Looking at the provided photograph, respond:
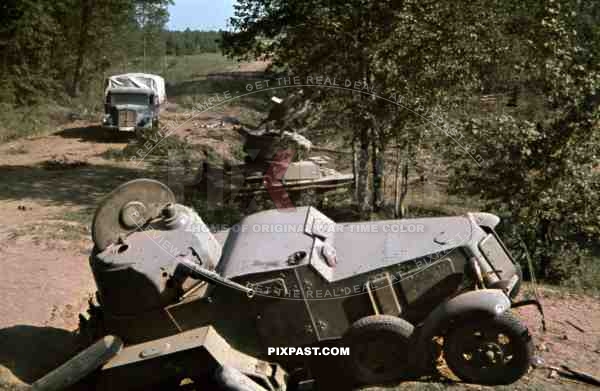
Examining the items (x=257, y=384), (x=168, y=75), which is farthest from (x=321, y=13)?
(x=168, y=75)

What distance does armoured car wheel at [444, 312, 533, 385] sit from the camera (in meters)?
6.54

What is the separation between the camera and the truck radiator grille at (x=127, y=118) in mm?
22906

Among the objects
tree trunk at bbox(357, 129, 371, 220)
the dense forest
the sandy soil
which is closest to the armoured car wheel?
the sandy soil

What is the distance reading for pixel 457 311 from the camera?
646 centimetres

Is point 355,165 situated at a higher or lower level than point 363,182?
higher

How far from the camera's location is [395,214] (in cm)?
1386

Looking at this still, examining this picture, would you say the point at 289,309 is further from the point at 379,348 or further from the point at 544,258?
the point at 544,258

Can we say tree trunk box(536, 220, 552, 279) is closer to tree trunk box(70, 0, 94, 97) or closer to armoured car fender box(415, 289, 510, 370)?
armoured car fender box(415, 289, 510, 370)

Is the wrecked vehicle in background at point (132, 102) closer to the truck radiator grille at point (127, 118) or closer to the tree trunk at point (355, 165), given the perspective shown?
the truck radiator grille at point (127, 118)

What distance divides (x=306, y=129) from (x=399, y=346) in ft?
29.7

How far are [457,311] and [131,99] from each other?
19134 millimetres

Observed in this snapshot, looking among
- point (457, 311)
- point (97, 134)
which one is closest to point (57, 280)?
point (457, 311)

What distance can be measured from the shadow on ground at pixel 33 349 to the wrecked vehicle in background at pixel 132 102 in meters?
15.4

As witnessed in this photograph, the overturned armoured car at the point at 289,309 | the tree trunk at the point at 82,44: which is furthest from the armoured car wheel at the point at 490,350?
the tree trunk at the point at 82,44
